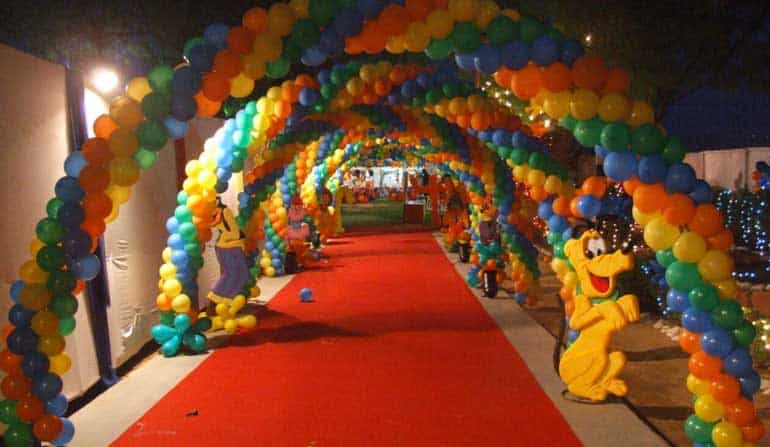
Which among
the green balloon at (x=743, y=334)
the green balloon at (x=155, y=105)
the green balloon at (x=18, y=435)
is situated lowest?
the green balloon at (x=18, y=435)

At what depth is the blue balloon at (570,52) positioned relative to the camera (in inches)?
175

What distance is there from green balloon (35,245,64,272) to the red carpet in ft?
4.36

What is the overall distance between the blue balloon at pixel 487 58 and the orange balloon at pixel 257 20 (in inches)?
58.5

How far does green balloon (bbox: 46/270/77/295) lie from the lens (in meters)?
4.69

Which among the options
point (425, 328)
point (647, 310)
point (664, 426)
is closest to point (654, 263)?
point (647, 310)

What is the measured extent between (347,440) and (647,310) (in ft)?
18.0

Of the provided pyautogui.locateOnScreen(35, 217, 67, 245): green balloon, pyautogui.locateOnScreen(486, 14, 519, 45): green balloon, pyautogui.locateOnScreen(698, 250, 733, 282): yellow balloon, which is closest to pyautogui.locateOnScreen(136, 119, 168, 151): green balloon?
pyautogui.locateOnScreen(35, 217, 67, 245): green balloon

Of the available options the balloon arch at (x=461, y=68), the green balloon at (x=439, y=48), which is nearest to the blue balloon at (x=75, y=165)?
the balloon arch at (x=461, y=68)

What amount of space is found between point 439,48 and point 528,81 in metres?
0.63

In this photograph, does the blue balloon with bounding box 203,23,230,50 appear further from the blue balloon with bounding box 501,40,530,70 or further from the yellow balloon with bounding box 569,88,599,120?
the yellow balloon with bounding box 569,88,599,120

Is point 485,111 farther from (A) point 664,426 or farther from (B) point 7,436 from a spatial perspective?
(B) point 7,436

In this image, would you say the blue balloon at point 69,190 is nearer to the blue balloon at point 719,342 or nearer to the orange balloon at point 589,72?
the orange balloon at point 589,72

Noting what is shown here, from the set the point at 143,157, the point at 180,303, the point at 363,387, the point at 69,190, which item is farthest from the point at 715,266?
the point at 180,303

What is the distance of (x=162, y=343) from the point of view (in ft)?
25.0
